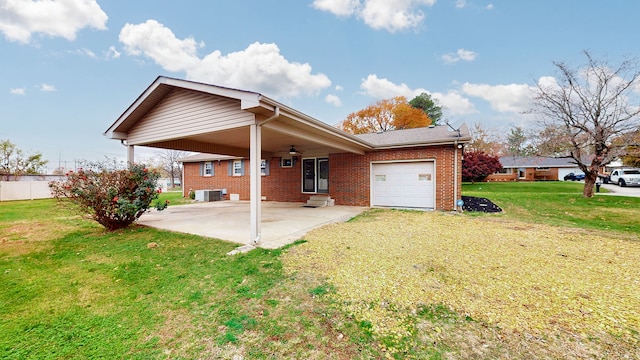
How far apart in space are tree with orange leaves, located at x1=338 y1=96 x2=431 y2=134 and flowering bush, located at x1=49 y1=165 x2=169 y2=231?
78.2ft

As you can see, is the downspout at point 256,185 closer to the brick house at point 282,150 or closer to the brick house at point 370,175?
the brick house at point 282,150

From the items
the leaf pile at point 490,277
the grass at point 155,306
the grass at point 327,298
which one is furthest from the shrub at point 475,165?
the grass at point 155,306

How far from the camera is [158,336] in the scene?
89.0 inches

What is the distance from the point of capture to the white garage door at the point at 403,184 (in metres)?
9.69

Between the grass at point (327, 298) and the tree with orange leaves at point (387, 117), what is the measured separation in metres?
23.1

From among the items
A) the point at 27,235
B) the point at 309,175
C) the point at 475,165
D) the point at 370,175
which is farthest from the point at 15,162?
the point at 475,165

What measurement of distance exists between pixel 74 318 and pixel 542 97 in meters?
16.6

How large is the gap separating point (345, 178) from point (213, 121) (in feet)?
22.1

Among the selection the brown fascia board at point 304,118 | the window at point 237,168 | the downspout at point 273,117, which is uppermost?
the brown fascia board at point 304,118

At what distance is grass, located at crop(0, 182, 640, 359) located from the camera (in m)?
2.09

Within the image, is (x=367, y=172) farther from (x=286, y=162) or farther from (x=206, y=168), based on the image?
(x=206, y=168)

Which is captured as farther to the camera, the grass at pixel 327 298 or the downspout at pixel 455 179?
the downspout at pixel 455 179

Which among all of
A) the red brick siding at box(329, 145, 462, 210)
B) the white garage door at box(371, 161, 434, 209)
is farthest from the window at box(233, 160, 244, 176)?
the white garage door at box(371, 161, 434, 209)

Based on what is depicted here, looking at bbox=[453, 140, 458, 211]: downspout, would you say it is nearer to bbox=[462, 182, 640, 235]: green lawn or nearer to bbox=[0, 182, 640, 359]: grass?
bbox=[462, 182, 640, 235]: green lawn
